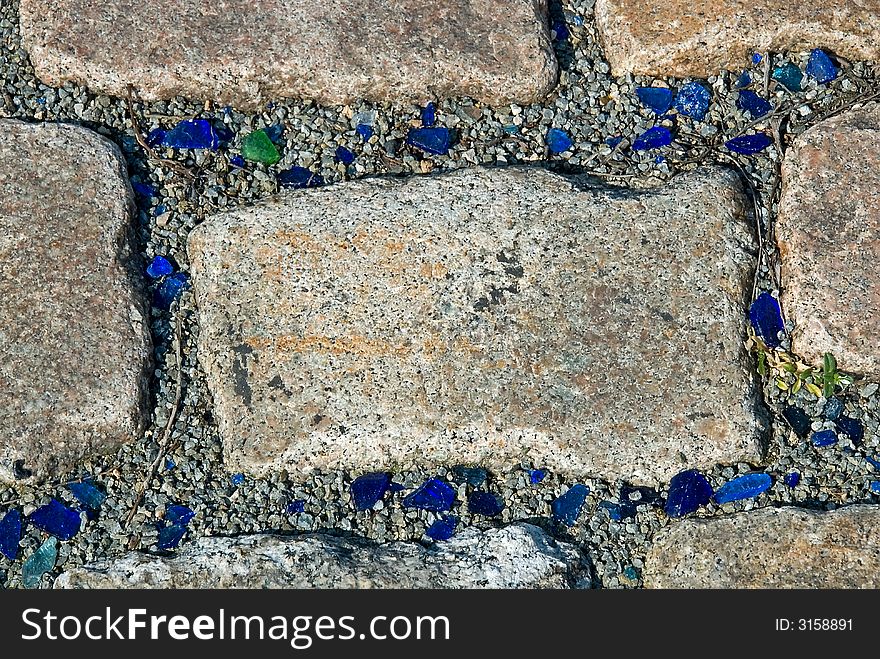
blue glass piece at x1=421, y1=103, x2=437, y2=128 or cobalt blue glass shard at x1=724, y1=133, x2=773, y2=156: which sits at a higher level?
blue glass piece at x1=421, y1=103, x2=437, y2=128

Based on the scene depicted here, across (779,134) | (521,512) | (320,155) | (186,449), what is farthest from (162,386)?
(779,134)

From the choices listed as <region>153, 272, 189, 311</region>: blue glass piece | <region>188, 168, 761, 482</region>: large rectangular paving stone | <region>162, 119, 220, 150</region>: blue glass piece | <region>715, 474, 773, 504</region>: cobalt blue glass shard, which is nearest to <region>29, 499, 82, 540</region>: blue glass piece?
<region>188, 168, 761, 482</region>: large rectangular paving stone

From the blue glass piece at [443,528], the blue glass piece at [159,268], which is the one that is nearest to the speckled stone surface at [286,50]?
the blue glass piece at [159,268]

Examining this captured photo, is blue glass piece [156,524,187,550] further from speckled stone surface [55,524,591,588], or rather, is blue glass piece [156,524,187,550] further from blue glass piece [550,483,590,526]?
blue glass piece [550,483,590,526]

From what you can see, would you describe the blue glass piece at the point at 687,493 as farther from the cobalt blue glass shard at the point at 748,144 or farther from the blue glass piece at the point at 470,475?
the cobalt blue glass shard at the point at 748,144

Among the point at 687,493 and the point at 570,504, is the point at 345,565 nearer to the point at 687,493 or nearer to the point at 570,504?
the point at 570,504

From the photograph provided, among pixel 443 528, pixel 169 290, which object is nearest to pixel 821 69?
pixel 443 528
